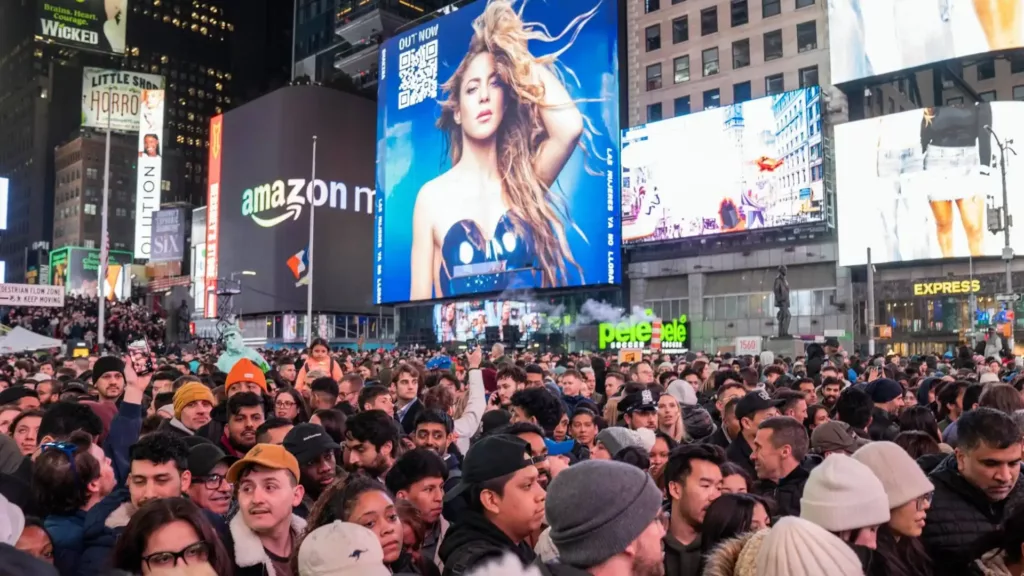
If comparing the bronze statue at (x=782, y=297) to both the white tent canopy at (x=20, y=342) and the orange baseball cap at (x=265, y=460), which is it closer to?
the white tent canopy at (x=20, y=342)

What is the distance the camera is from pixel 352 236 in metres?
68.4

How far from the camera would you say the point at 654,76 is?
171ft

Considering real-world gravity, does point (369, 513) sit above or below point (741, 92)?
below

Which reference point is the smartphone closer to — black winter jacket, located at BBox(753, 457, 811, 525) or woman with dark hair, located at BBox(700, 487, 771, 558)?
black winter jacket, located at BBox(753, 457, 811, 525)

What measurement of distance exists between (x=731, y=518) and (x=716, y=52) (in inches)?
1921

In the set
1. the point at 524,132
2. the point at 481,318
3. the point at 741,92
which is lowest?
the point at 481,318

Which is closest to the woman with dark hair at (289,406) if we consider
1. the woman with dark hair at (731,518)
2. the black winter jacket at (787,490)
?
the black winter jacket at (787,490)

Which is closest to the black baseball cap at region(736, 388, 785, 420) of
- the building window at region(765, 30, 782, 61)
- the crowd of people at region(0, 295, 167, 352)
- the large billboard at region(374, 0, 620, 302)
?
the crowd of people at region(0, 295, 167, 352)

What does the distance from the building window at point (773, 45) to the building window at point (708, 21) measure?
3677 mm

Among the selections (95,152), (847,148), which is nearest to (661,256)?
(847,148)

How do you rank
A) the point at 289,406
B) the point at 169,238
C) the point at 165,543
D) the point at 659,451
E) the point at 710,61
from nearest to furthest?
the point at 165,543, the point at 659,451, the point at 289,406, the point at 710,61, the point at 169,238

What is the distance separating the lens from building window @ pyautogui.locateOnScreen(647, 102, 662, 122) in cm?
5128

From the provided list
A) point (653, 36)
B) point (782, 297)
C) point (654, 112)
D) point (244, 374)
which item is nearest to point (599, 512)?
point (244, 374)

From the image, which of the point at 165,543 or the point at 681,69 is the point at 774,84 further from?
the point at 165,543
